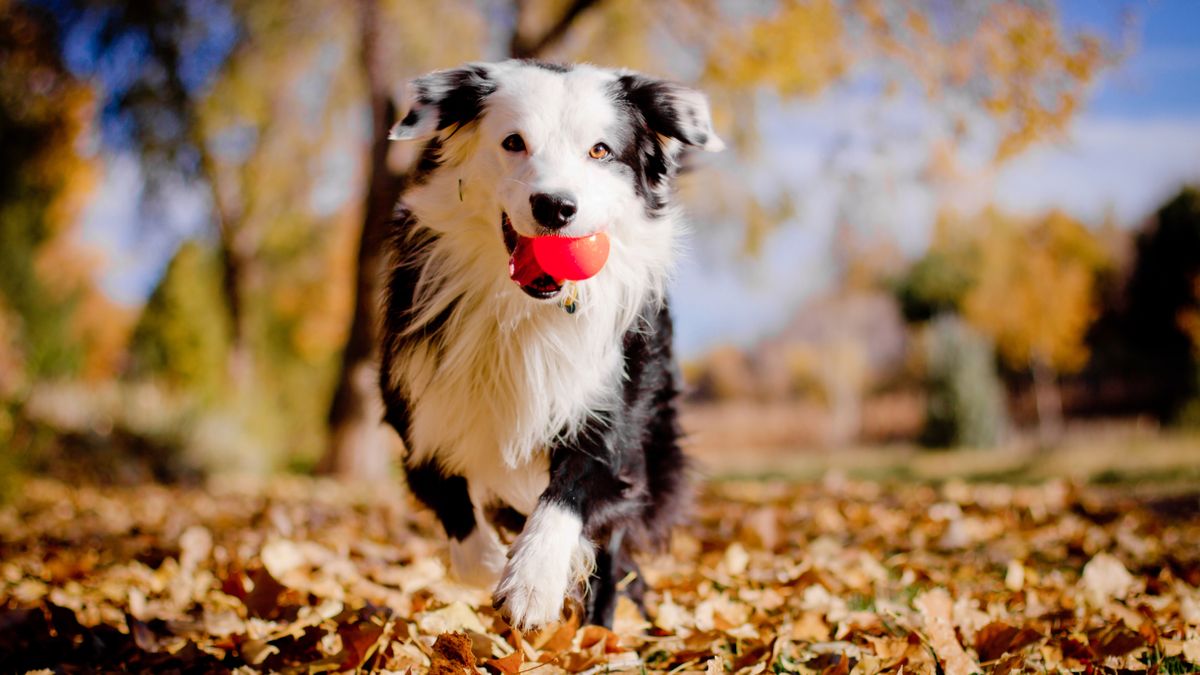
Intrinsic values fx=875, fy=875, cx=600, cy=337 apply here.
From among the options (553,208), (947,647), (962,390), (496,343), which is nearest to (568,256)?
(553,208)

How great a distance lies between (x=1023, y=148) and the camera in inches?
344

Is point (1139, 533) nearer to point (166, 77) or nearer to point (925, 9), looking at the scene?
point (925, 9)

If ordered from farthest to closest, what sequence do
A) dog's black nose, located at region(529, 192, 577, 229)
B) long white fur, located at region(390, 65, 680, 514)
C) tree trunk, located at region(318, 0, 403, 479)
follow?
1. tree trunk, located at region(318, 0, 403, 479)
2. long white fur, located at region(390, 65, 680, 514)
3. dog's black nose, located at region(529, 192, 577, 229)

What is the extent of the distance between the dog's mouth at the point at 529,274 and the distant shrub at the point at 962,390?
16.1 meters

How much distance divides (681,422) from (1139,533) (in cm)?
288

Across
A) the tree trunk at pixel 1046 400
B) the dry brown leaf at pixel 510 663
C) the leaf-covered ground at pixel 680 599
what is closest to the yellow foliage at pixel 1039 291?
the tree trunk at pixel 1046 400

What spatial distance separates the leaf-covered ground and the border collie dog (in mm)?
312

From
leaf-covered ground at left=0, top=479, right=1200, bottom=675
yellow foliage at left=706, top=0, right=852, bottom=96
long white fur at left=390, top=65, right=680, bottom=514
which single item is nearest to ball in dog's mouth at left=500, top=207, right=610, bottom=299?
long white fur at left=390, top=65, right=680, bottom=514

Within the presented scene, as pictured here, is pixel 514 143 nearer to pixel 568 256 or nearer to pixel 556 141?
pixel 556 141

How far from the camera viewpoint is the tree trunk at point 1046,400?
2044cm

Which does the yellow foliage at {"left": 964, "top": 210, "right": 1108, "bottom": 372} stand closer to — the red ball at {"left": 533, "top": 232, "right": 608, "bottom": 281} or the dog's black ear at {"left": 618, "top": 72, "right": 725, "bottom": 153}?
the dog's black ear at {"left": 618, "top": 72, "right": 725, "bottom": 153}

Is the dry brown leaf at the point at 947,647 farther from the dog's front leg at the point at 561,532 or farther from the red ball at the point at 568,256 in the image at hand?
the red ball at the point at 568,256

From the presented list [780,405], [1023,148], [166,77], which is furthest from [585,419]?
[780,405]

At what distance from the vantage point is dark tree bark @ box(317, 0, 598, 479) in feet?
27.1
